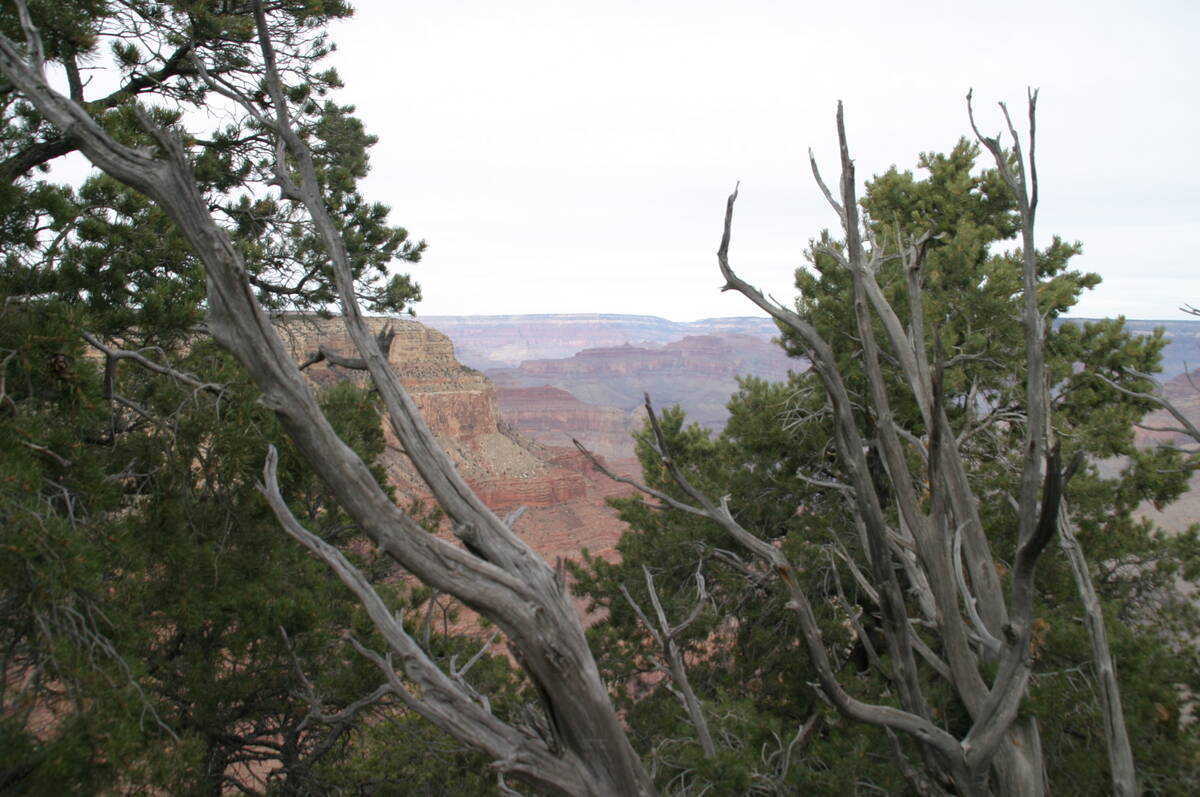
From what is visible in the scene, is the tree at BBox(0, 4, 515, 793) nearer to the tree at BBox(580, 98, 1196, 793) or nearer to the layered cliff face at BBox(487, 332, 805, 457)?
the tree at BBox(580, 98, 1196, 793)

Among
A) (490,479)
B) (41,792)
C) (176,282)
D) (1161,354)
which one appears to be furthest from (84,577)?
(490,479)

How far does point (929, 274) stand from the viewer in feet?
31.6

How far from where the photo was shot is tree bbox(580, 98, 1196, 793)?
3.21m

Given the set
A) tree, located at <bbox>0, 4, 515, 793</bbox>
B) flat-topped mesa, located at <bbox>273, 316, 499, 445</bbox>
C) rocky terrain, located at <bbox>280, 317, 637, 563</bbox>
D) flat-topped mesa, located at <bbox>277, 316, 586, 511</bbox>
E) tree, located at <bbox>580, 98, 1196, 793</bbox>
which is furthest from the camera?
flat-topped mesa, located at <bbox>273, 316, 499, 445</bbox>

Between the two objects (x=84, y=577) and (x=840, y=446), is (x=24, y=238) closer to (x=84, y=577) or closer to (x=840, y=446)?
(x=84, y=577)

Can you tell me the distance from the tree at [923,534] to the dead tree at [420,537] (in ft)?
2.99

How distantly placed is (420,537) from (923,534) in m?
2.38

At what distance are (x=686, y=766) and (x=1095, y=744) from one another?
2.68 metres

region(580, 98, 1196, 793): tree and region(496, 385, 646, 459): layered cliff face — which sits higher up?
region(580, 98, 1196, 793): tree

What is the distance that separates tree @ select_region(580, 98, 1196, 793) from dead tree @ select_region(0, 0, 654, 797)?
911mm

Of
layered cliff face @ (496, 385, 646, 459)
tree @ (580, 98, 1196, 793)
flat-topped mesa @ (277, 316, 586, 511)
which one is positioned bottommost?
layered cliff face @ (496, 385, 646, 459)

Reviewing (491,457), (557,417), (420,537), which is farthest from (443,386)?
(557,417)

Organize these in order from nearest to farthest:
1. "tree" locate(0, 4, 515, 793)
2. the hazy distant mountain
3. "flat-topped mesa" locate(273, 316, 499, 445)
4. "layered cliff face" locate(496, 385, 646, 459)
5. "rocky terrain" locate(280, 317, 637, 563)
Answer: "tree" locate(0, 4, 515, 793) → the hazy distant mountain → "rocky terrain" locate(280, 317, 637, 563) → "flat-topped mesa" locate(273, 316, 499, 445) → "layered cliff face" locate(496, 385, 646, 459)

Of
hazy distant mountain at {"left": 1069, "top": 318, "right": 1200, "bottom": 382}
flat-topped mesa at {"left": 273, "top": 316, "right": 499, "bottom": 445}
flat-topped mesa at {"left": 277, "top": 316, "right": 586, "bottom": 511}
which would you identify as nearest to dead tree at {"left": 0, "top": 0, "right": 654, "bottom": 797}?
hazy distant mountain at {"left": 1069, "top": 318, "right": 1200, "bottom": 382}
